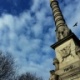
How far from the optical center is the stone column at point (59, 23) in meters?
18.2

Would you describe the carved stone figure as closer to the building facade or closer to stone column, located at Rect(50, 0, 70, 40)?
the building facade

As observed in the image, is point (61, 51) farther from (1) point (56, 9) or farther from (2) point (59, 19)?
(1) point (56, 9)

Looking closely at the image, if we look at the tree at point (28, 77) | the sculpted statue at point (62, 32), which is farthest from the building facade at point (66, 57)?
the tree at point (28, 77)

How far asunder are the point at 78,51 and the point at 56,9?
8.11 metres

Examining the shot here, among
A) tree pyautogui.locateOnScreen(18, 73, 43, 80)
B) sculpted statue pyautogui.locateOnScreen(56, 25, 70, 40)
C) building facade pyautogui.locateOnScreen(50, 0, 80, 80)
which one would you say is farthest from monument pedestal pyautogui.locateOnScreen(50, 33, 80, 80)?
tree pyautogui.locateOnScreen(18, 73, 43, 80)

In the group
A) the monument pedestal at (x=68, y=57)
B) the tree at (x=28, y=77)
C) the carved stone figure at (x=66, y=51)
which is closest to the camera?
the monument pedestal at (x=68, y=57)

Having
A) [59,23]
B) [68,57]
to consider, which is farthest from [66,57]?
[59,23]

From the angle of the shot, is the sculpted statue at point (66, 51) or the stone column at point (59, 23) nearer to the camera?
the sculpted statue at point (66, 51)

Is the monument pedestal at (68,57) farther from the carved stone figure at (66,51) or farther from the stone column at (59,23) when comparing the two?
the stone column at (59,23)

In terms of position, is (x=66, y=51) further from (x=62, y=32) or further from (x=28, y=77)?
(x=28, y=77)

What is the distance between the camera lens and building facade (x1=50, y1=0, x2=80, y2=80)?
14800 millimetres

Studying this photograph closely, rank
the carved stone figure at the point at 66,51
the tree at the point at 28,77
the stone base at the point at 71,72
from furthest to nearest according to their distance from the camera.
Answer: the tree at the point at 28,77, the carved stone figure at the point at 66,51, the stone base at the point at 71,72

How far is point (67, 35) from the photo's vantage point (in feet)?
56.0

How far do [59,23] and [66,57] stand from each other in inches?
197
